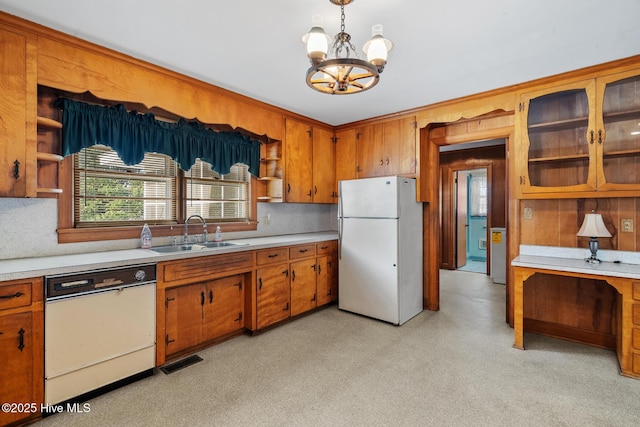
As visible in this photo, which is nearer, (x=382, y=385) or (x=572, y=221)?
(x=382, y=385)

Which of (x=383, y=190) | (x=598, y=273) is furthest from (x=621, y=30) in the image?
(x=383, y=190)

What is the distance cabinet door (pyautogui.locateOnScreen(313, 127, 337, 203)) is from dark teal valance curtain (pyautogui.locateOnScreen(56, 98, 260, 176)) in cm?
90

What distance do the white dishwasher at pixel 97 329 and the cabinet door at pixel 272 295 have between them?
A: 3.31ft

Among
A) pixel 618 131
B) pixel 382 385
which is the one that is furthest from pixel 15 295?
pixel 618 131

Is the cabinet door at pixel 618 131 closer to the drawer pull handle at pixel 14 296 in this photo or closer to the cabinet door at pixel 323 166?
the cabinet door at pixel 323 166

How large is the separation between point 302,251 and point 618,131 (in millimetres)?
3091

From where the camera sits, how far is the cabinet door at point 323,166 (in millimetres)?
4254

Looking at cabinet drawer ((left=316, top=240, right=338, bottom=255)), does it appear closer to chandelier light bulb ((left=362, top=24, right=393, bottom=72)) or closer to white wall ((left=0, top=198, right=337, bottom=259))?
white wall ((left=0, top=198, right=337, bottom=259))

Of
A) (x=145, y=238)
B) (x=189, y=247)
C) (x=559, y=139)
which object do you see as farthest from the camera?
(x=189, y=247)

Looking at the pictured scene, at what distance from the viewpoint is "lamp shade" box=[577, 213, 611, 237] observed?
263cm

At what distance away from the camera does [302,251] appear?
360cm

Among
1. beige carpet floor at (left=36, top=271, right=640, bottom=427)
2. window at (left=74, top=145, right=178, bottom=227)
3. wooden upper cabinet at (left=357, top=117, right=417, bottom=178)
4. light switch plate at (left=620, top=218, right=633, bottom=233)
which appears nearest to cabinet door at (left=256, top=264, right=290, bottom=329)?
beige carpet floor at (left=36, top=271, right=640, bottom=427)

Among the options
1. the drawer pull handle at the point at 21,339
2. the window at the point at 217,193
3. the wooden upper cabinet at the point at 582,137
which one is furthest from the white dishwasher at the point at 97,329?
the wooden upper cabinet at the point at 582,137

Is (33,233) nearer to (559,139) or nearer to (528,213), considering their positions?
(528,213)
